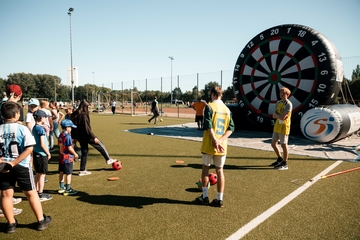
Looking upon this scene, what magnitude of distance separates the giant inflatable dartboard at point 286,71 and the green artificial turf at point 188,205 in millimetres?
4045

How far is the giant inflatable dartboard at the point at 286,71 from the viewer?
9.40 metres

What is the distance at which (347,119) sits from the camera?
8336 mm

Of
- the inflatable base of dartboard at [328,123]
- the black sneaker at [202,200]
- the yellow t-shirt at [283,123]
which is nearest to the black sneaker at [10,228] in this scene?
the black sneaker at [202,200]

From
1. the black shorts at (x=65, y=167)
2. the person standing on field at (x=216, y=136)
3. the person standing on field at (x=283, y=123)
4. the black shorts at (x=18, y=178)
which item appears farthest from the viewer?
the person standing on field at (x=283, y=123)

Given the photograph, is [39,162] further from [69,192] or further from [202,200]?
[202,200]

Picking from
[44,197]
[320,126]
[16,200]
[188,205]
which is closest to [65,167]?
[44,197]

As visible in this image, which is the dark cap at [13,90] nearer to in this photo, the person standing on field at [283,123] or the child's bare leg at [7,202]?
the child's bare leg at [7,202]

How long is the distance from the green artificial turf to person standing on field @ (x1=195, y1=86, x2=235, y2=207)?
382 millimetres

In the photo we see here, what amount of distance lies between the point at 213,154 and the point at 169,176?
199cm

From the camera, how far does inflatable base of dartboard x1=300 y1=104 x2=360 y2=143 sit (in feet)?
26.6

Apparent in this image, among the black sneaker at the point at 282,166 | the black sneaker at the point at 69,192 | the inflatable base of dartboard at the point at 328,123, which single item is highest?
the inflatable base of dartboard at the point at 328,123

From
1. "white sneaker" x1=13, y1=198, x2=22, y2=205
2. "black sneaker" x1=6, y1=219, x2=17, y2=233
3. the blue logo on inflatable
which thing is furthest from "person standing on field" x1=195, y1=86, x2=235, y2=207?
the blue logo on inflatable

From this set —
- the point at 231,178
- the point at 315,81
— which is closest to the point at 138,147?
the point at 231,178

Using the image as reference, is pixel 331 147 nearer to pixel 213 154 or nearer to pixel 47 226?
pixel 213 154
